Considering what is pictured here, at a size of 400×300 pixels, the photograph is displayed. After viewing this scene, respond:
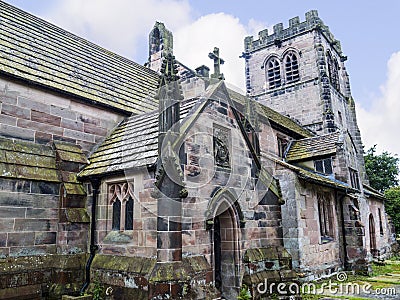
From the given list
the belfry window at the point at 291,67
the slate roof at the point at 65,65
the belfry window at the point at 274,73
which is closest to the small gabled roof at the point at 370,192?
the belfry window at the point at 291,67

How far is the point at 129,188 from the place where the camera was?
25.1ft

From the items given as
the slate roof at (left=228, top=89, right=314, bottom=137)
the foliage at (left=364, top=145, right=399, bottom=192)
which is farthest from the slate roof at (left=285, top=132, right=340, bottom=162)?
the foliage at (left=364, top=145, right=399, bottom=192)

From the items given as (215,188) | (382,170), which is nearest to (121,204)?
(215,188)

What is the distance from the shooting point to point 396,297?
9.16 m

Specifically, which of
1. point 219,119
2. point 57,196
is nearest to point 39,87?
point 57,196

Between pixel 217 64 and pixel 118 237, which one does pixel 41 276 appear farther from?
pixel 217 64

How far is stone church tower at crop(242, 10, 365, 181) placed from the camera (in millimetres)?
24781

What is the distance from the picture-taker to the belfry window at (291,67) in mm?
26913

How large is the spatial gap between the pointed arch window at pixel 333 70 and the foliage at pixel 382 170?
13.7 m

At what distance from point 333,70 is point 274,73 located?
495 cm

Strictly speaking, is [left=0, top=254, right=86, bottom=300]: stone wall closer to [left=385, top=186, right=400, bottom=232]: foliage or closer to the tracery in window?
the tracery in window

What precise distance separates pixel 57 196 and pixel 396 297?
9774mm

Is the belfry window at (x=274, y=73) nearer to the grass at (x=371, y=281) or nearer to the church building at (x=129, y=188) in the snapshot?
the church building at (x=129, y=188)

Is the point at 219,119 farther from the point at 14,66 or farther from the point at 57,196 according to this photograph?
the point at 14,66
